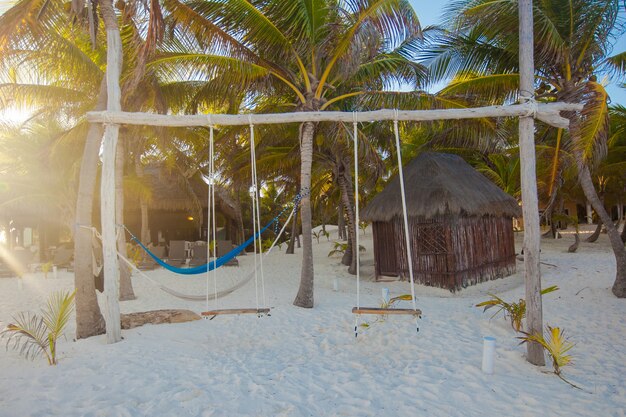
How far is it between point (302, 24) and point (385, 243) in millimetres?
5427

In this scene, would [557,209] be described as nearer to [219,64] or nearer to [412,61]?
[412,61]

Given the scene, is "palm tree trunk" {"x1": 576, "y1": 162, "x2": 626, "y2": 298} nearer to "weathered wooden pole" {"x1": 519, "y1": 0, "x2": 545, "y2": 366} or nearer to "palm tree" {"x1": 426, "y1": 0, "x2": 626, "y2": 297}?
"palm tree" {"x1": 426, "y1": 0, "x2": 626, "y2": 297}

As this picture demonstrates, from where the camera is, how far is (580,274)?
821cm

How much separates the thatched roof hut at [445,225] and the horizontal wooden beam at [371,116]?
3.79 m

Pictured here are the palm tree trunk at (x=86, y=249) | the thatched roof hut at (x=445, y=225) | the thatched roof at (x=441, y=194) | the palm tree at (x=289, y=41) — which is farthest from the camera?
the thatched roof hut at (x=445, y=225)

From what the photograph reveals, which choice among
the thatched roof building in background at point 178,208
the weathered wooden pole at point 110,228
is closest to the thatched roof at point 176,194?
the thatched roof building in background at point 178,208

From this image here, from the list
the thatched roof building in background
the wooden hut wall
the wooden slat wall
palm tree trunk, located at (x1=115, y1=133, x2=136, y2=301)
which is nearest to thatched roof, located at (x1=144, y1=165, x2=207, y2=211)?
the thatched roof building in background

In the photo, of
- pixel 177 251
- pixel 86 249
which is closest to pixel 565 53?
pixel 86 249

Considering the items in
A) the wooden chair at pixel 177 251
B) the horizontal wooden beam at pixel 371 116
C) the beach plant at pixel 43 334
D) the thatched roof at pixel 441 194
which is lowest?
the beach plant at pixel 43 334

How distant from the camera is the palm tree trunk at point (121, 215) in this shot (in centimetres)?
675

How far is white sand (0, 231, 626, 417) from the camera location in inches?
111

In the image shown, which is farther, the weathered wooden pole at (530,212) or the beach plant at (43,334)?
the weathered wooden pole at (530,212)

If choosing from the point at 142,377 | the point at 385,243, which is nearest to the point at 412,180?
the point at 385,243

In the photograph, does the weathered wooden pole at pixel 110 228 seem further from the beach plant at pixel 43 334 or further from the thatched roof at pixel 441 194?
the thatched roof at pixel 441 194
